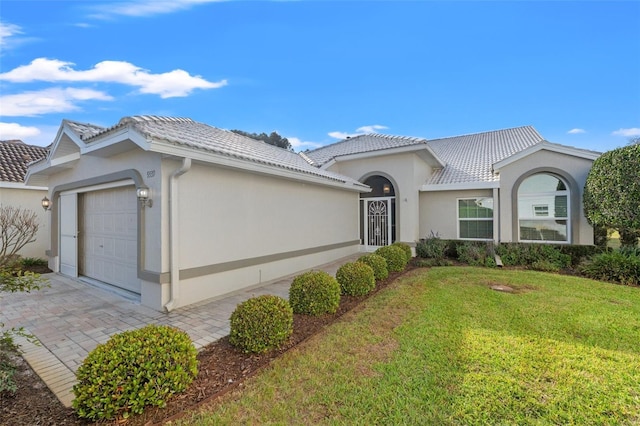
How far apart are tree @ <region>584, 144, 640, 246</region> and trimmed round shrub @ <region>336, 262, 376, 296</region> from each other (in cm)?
871

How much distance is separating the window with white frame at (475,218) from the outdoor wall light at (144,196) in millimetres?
12850

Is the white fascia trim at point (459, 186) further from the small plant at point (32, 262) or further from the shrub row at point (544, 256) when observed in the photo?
the small plant at point (32, 262)

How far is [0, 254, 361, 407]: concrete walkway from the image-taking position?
13.7ft

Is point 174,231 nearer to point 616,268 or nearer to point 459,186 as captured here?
point 459,186

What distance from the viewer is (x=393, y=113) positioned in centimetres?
2045

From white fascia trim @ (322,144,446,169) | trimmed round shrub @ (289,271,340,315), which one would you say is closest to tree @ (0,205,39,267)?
trimmed round shrub @ (289,271,340,315)

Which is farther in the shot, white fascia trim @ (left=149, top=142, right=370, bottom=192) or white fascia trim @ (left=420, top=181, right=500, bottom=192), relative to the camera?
white fascia trim @ (left=420, top=181, right=500, bottom=192)

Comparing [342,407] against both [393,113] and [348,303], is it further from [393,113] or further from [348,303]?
[393,113]

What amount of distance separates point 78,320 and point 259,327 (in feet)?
14.1

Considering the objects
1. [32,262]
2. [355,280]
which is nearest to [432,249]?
[355,280]

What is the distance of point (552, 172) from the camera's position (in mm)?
11617

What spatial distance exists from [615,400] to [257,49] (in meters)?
13.0

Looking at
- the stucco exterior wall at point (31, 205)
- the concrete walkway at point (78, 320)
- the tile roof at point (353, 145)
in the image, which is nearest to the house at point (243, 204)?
the concrete walkway at point (78, 320)

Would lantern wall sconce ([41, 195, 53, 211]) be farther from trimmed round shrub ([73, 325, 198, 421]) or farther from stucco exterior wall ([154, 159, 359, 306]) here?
trimmed round shrub ([73, 325, 198, 421])
